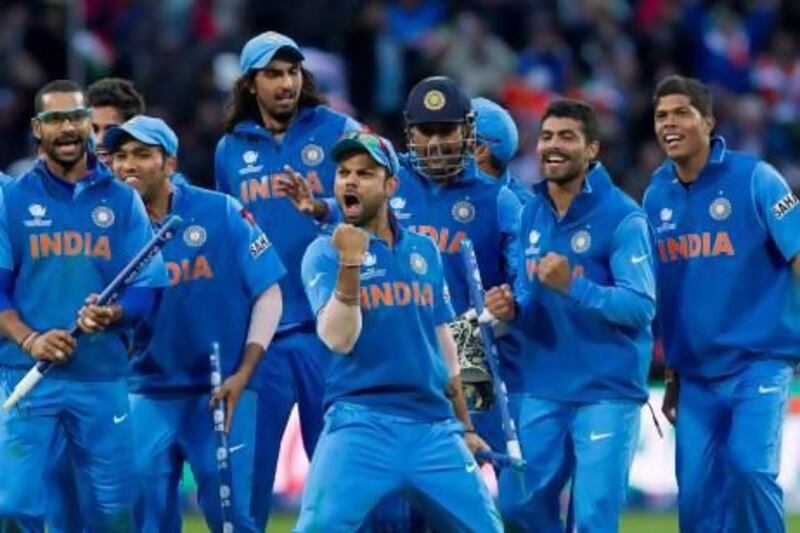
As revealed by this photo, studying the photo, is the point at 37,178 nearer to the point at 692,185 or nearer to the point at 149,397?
the point at 149,397

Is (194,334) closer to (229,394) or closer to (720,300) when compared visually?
(229,394)

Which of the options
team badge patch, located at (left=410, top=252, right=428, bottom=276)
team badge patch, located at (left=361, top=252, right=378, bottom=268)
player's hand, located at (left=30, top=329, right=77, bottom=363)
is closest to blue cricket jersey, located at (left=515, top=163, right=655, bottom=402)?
team badge patch, located at (left=410, top=252, right=428, bottom=276)

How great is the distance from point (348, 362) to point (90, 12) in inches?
466

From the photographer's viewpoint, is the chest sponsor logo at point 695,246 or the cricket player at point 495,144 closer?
the chest sponsor logo at point 695,246

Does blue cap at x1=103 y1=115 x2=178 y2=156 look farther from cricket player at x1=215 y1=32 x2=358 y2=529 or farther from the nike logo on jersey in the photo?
the nike logo on jersey

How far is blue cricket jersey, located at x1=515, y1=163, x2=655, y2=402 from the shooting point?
43.1 ft

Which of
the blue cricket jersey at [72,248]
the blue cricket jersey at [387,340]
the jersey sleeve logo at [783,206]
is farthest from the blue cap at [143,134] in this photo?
the jersey sleeve logo at [783,206]

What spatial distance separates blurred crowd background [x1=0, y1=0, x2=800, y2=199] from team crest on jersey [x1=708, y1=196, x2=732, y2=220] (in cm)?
841

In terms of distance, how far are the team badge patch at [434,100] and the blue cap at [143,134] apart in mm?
1296

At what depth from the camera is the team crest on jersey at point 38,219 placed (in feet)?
42.9

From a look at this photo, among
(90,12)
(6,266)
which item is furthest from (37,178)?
(90,12)

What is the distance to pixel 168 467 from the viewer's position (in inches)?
531

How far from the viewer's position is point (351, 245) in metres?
11.6

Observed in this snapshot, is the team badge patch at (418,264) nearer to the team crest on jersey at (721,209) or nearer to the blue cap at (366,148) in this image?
→ the blue cap at (366,148)
